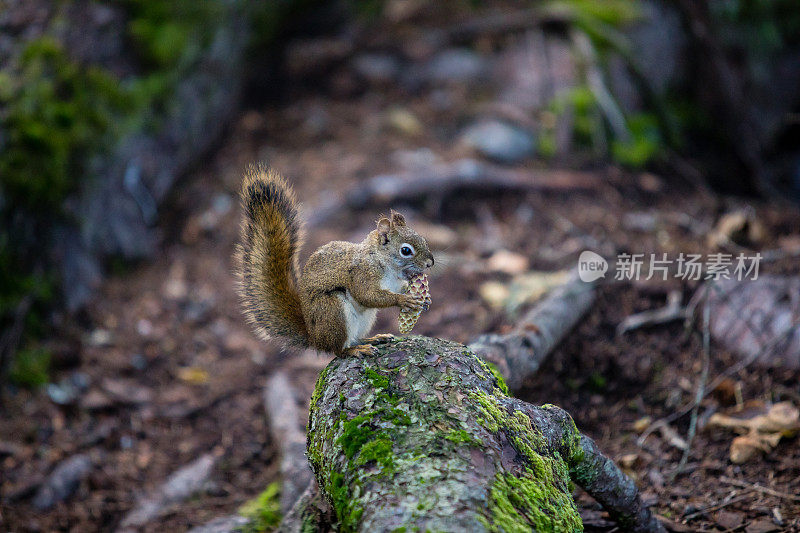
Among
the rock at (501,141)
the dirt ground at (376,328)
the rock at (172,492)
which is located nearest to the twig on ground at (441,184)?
the dirt ground at (376,328)

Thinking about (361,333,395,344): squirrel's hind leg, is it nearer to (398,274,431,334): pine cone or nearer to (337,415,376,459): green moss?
(398,274,431,334): pine cone

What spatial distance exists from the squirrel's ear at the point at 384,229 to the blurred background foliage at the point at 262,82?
2.43m

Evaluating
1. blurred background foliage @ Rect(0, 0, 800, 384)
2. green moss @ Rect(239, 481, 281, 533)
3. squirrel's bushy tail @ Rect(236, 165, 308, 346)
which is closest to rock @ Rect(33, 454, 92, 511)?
A: blurred background foliage @ Rect(0, 0, 800, 384)

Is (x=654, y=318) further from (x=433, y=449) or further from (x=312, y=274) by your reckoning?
(x=433, y=449)

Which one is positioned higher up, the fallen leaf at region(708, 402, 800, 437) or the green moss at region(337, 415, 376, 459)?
the green moss at region(337, 415, 376, 459)

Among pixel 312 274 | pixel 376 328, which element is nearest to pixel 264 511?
pixel 312 274

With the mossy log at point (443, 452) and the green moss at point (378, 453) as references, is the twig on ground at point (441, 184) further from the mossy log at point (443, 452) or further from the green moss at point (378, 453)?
the green moss at point (378, 453)

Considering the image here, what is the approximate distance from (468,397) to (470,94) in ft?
16.4

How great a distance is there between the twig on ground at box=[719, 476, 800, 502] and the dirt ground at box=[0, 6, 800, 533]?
0.01m

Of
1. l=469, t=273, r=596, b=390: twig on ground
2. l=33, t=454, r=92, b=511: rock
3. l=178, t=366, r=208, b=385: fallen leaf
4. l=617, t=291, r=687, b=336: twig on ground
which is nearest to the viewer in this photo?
l=469, t=273, r=596, b=390: twig on ground

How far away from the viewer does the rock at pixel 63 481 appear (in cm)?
297

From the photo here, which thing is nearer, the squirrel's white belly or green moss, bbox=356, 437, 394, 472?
green moss, bbox=356, 437, 394, 472

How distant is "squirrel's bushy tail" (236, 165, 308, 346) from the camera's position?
2361 mm

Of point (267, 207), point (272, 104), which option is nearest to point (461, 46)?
point (272, 104)
